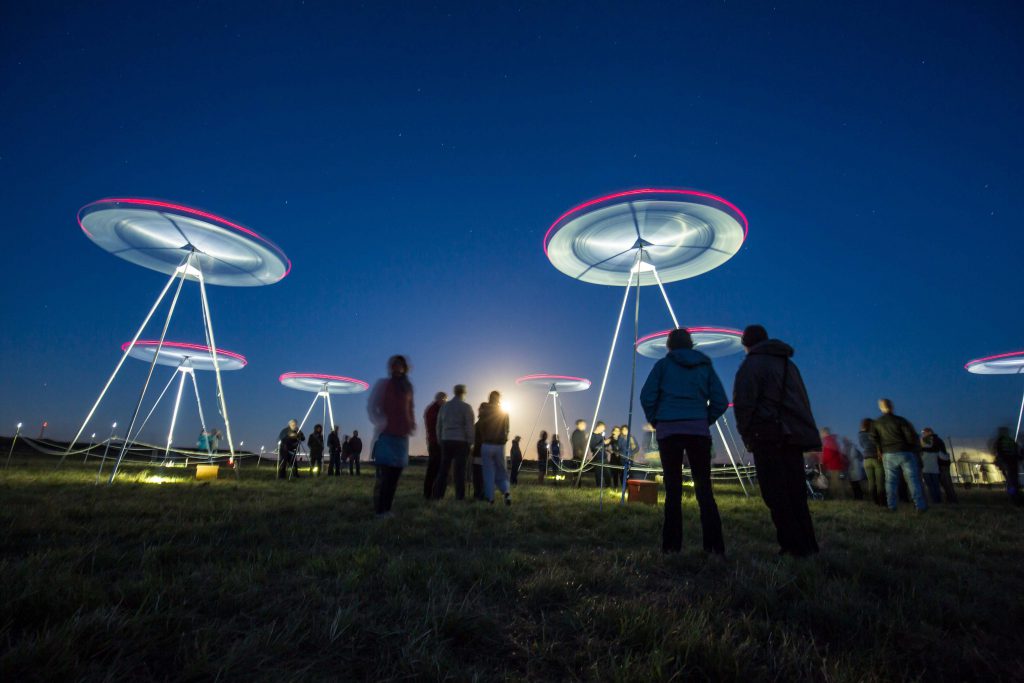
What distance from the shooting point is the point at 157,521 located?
15.6 ft

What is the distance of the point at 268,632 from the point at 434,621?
679mm

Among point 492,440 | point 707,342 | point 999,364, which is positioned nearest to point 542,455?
point 707,342

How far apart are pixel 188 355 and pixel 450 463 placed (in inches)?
544

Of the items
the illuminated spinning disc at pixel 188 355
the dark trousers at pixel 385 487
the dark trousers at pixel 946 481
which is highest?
the illuminated spinning disc at pixel 188 355

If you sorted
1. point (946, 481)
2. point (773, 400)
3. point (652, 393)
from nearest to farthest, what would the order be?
point (773, 400) → point (652, 393) → point (946, 481)

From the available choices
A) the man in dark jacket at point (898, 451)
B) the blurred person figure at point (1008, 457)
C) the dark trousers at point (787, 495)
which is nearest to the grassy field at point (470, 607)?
the dark trousers at point (787, 495)

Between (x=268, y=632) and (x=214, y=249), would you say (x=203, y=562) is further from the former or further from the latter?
(x=214, y=249)

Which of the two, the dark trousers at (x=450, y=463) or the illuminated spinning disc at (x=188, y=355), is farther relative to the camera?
the illuminated spinning disc at (x=188, y=355)

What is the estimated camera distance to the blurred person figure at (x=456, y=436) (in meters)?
7.91

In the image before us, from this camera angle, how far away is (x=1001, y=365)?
15266 millimetres

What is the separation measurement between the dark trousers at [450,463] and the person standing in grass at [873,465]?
8241 millimetres

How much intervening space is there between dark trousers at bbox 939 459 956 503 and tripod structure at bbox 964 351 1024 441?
4482 mm

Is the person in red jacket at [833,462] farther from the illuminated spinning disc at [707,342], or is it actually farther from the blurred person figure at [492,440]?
the blurred person figure at [492,440]

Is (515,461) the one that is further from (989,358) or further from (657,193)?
(989,358)
